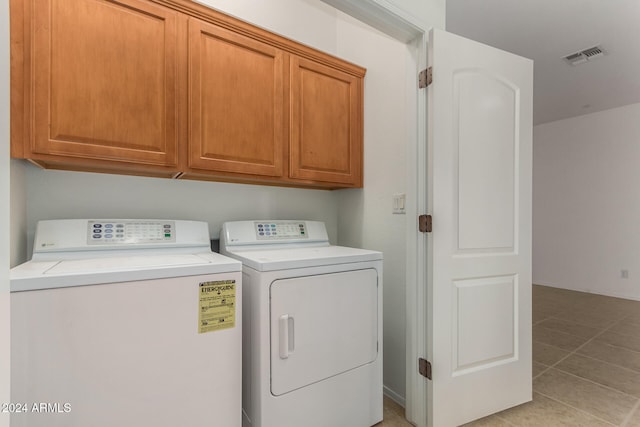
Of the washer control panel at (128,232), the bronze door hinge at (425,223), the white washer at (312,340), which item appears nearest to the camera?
the white washer at (312,340)

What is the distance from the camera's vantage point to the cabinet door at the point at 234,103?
1544 mm

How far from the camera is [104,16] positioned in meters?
1.33

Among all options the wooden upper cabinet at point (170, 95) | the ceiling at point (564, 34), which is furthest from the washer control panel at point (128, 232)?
the ceiling at point (564, 34)

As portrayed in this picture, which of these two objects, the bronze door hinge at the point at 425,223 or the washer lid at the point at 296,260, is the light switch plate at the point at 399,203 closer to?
the bronze door hinge at the point at 425,223

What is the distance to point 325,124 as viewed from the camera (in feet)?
6.56

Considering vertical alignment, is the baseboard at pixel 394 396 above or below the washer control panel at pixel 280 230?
below

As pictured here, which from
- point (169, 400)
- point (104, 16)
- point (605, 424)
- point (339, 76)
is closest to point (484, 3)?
point (339, 76)

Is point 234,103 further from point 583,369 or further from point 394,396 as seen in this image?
point 583,369

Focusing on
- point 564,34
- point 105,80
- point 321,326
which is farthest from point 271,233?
point 564,34

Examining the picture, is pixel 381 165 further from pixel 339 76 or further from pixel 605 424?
pixel 605 424

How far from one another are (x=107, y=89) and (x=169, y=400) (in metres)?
1.34

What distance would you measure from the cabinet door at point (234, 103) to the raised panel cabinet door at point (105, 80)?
0.11 metres

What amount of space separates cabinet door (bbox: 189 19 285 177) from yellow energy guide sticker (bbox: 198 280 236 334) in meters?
0.67

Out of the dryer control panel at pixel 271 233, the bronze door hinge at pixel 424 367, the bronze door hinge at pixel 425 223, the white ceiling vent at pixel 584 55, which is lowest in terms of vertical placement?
the bronze door hinge at pixel 424 367
